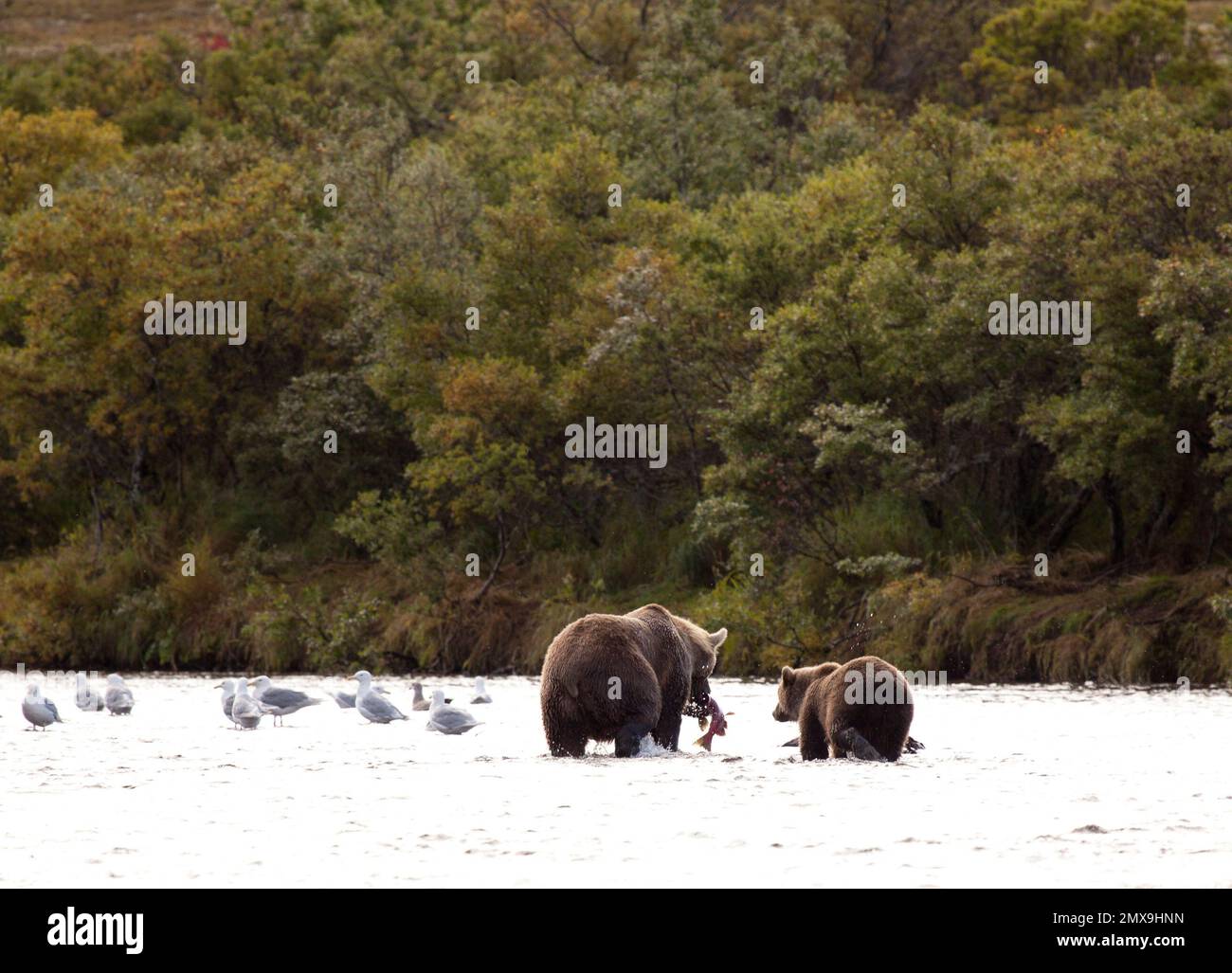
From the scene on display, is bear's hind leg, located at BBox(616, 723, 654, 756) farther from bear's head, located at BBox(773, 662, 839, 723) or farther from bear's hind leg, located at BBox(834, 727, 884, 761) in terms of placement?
bear's head, located at BBox(773, 662, 839, 723)

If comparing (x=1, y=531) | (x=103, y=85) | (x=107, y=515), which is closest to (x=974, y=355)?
(x=107, y=515)

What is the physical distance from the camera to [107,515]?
5253 centimetres

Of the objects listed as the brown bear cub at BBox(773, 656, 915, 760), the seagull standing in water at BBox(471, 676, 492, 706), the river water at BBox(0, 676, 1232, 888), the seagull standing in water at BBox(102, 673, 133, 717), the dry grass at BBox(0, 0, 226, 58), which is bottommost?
the seagull standing in water at BBox(471, 676, 492, 706)

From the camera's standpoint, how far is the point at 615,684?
699 inches

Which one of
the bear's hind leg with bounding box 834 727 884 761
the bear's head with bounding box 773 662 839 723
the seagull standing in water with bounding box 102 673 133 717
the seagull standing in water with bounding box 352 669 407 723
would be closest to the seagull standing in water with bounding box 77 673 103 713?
the seagull standing in water with bounding box 102 673 133 717

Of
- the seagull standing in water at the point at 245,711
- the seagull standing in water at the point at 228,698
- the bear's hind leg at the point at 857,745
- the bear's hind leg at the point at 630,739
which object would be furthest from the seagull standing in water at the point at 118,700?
the bear's hind leg at the point at 857,745

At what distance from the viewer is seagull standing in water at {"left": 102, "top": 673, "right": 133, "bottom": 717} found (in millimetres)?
25781

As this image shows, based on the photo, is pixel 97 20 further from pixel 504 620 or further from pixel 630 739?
pixel 630 739

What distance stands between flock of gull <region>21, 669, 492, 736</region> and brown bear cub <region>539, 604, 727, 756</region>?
401cm

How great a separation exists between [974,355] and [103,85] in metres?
54.8

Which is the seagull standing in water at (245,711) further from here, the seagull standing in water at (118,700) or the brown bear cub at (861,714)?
the brown bear cub at (861,714)

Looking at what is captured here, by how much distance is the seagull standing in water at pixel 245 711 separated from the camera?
923 inches

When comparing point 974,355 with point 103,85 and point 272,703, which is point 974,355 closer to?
point 272,703

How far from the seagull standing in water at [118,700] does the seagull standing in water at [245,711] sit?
7.75ft
